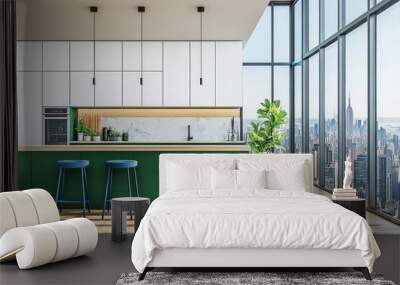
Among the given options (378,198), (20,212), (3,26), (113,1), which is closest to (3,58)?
(3,26)

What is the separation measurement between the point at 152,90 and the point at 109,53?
3.24ft

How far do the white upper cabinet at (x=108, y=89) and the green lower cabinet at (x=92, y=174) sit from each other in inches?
106

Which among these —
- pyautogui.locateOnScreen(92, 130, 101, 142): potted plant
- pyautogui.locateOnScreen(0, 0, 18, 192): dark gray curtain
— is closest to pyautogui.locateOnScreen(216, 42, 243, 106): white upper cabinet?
pyautogui.locateOnScreen(92, 130, 101, 142): potted plant

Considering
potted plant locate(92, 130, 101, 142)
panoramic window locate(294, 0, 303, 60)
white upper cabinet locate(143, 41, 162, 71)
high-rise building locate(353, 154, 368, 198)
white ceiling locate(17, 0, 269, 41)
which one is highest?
panoramic window locate(294, 0, 303, 60)

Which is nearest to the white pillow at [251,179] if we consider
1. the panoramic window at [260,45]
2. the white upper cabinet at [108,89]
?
the white upper cabinet at [108,89]

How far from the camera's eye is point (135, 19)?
8.95 m

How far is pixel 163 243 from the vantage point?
14.7ft

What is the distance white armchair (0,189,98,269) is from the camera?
15.8 ft

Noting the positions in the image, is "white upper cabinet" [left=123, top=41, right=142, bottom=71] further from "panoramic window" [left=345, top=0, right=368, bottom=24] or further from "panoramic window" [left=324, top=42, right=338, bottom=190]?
"panoramic window" [left=345, top=0, right=368, bottom=24]

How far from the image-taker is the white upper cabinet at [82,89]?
35.8 ft

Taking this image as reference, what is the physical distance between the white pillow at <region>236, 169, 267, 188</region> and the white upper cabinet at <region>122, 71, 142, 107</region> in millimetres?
4949

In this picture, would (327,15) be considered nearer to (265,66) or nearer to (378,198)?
(265,66)

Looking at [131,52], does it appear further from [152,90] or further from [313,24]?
[313,24]

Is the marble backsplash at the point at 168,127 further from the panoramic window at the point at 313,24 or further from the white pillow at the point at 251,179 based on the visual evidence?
the white pillow at the point at 251,179
